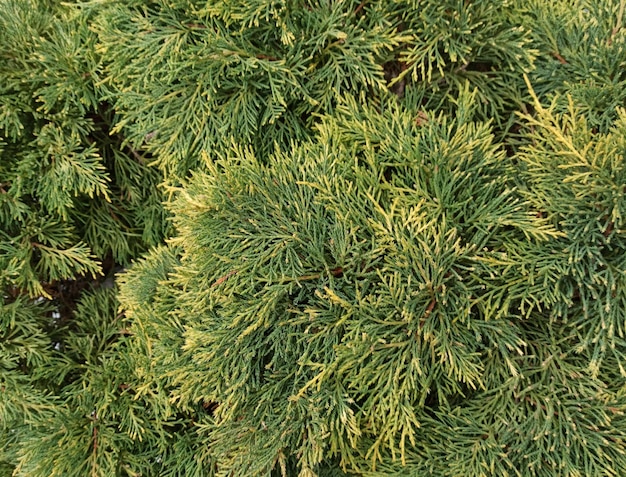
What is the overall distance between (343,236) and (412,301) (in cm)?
17

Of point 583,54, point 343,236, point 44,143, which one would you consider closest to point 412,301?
point 343,236

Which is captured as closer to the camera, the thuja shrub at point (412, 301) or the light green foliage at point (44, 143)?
the thuja shrub at point (412, 301)

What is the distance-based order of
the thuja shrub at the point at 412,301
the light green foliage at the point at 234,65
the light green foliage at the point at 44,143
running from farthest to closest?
the light green foliage at the point at 44,143
the light green foliage at the point at 234,65
the thuja shrub at the point at 412,301

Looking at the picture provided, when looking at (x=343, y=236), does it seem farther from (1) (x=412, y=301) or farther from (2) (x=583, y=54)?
(2) (x=583, y=54)

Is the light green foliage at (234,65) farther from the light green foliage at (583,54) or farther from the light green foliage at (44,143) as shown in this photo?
the light green foliage at (583,54)

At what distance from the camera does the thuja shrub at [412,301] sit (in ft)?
2.81

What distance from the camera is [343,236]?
897 mm

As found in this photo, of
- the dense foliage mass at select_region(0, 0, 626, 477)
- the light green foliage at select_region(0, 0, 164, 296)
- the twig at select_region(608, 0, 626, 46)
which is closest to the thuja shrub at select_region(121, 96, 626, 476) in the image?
the dense foliage mass at select_region(0, 0, 626, 477)

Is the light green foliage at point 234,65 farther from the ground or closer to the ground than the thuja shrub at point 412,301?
farther from the ground

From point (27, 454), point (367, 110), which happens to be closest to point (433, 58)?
point (367, 110)

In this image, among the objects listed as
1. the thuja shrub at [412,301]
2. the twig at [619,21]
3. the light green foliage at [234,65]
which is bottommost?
the thuja shrub at [412,301]

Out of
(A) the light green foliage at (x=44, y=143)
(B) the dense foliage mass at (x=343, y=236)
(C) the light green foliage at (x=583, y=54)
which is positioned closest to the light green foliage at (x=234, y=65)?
(B) the dense foliage mass at (x=343, y=236)

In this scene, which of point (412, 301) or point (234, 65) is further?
point (234, 65)

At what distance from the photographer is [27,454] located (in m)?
1.08
